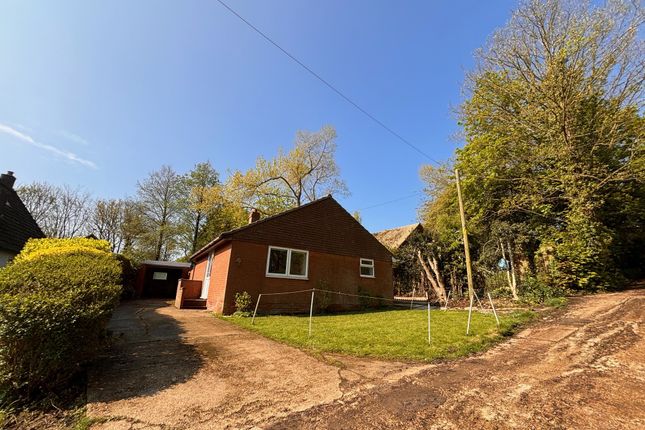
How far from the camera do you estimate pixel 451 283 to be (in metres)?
17.9

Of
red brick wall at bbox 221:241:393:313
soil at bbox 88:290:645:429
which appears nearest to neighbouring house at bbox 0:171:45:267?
red brick wall at bbox 221:241:393:313

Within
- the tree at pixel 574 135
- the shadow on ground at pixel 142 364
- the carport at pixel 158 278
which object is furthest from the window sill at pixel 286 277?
the carport at pixel 158 278

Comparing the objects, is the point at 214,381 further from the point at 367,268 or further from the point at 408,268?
the point at 408,268

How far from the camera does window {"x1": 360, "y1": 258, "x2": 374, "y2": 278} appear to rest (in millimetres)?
16078

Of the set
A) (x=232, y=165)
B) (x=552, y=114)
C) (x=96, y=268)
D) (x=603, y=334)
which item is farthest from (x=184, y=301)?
(x=552, y=114)

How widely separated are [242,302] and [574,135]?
55.3 feet

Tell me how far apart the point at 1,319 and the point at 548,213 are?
1859 centimetres

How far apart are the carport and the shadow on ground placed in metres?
17.0

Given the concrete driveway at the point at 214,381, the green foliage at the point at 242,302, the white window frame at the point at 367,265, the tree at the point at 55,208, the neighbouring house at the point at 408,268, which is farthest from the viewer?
the tree at the point at 55,208

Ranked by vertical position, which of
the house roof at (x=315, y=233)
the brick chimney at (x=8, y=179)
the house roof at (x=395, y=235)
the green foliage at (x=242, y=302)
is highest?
the brick chimney at (x=8, y=179)

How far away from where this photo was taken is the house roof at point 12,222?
45.4 feet

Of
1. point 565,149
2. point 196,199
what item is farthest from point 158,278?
point 565,149

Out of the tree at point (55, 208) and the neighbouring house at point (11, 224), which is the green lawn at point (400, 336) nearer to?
the neighbouring house at point (11, 224)

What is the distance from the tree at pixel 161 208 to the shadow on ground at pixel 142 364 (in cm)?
2609
